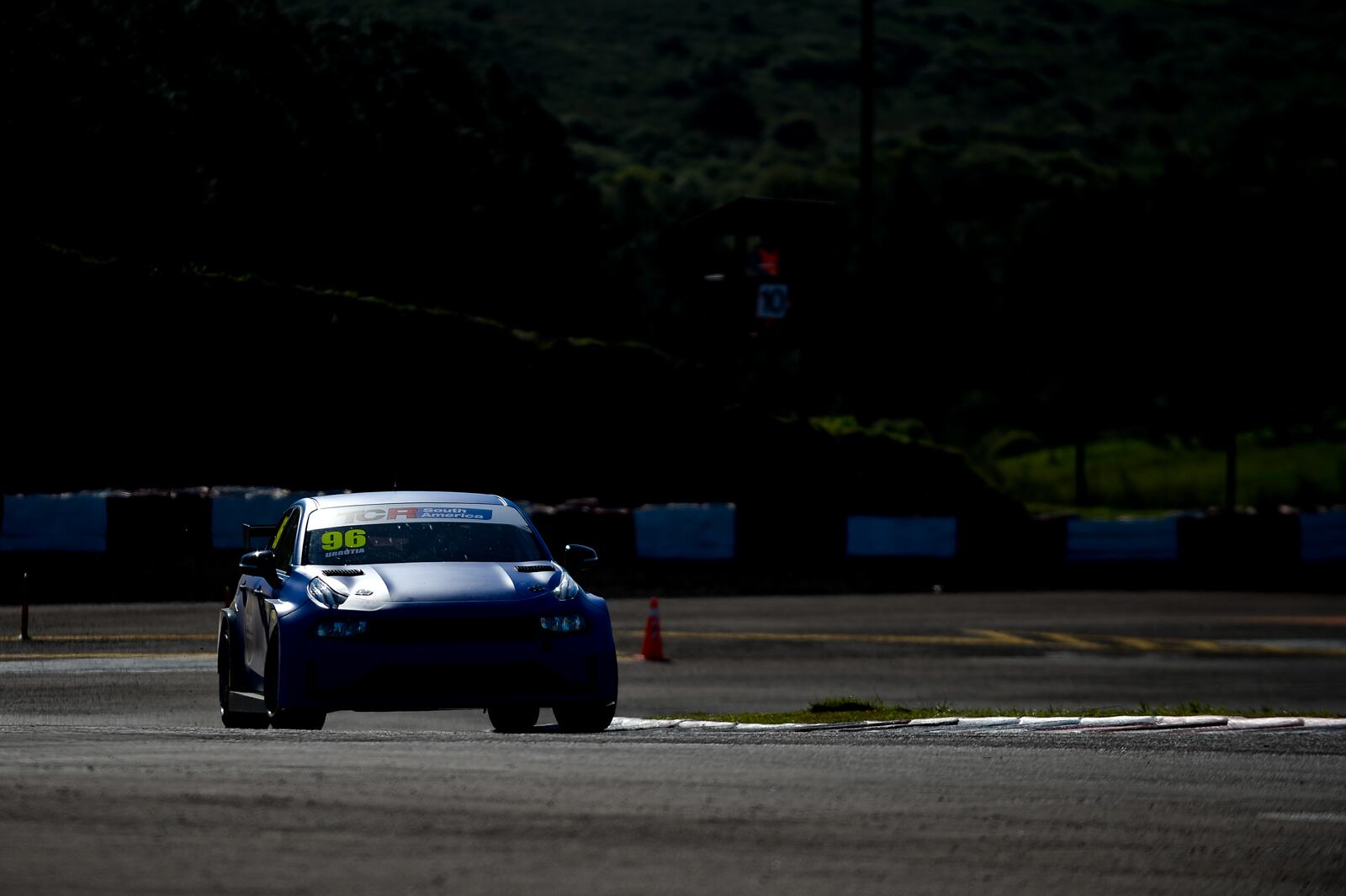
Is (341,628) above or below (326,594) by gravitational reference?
below

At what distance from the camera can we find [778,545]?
29.0 metres

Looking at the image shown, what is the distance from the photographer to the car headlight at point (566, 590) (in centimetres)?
1080

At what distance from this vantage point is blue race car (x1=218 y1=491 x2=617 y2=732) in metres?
10.4

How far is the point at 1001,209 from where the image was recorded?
129750 millimetres

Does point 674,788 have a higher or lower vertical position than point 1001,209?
lower

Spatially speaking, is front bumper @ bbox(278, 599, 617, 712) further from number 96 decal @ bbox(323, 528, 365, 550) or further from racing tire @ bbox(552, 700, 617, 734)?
number 96 decal @ bbox(323, 528, 365, 550)

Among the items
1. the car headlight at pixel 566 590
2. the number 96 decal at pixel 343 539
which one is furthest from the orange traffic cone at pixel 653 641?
the car headlight at pixel 566 590

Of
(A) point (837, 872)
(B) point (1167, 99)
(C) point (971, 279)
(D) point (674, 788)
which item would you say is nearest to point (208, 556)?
(D) point (674, 788)

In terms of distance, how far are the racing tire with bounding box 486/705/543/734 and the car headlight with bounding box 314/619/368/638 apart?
1.57m

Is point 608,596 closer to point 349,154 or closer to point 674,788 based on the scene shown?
point 674,788

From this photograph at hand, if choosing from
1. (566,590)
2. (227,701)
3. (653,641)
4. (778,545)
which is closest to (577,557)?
(566,590)

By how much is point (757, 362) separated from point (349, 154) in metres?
28.0

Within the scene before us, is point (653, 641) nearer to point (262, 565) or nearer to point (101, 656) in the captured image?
point (101, 656)

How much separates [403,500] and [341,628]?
159cm
